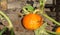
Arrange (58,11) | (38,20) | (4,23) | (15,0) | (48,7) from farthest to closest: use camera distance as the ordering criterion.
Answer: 1. (48,7)
2. (58,11)
3. (15,0)
4. (4,23)
5. (38,20)

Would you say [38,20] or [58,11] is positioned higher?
[38,20]

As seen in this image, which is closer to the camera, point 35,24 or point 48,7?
point 35,24

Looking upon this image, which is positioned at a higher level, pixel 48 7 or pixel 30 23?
pixel 30 23

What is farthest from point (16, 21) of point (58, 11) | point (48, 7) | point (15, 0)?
point (48, 7)

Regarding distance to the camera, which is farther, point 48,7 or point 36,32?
point 48,7

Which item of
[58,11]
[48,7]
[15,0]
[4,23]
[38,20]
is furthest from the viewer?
[48,7]

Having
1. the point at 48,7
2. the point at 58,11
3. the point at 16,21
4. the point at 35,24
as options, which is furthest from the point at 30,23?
the point at 48,7

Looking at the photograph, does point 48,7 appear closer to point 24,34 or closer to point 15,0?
point 15,0

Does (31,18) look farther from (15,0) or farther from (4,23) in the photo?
(15,0)

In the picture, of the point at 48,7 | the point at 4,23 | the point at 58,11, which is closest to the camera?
the point at 4,23
